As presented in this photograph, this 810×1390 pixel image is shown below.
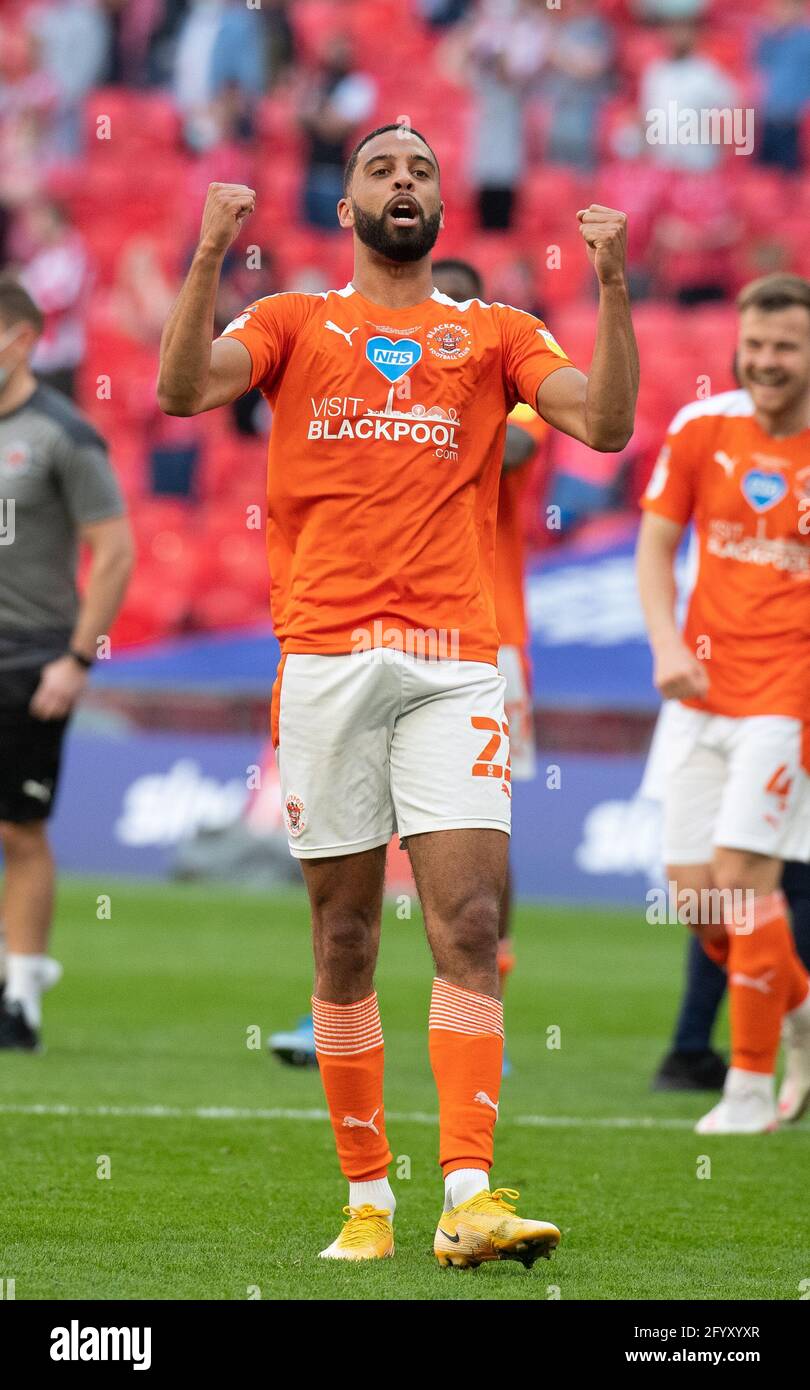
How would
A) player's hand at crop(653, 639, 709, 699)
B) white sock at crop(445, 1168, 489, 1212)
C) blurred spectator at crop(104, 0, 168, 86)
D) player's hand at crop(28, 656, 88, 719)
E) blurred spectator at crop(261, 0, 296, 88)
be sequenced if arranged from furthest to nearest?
blurred spectator at crop(104, 0, 168, 86) < blurred spectator at crop(261, 0, 296, 88) < player's hand at crop(28, 656, 88, 719) < player's hand at crop(653, 639, 709, 699) < white sock at crop(445, 1168, 489, 1212)

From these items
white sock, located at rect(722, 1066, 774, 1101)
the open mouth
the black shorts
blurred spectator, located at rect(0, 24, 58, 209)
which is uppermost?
blurred spectator, located at rect(0, 24, 58, 209)

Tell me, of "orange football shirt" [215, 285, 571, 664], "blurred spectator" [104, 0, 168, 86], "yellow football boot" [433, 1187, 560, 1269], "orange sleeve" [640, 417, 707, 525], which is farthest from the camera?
"blurred spectator" [104, 0, 168, 86]

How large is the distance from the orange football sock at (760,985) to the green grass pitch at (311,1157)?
265 mm

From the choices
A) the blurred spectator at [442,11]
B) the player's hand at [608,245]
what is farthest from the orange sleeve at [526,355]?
the blurred spectator at [442,11]

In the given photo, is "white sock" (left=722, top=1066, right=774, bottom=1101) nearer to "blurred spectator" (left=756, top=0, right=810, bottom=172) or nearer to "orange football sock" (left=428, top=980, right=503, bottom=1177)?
"orange football sock" (left=428, top=980, right=503, bottom=1177)

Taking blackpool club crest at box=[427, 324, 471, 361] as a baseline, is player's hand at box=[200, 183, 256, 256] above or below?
above

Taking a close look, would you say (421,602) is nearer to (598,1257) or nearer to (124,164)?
(598,1257)

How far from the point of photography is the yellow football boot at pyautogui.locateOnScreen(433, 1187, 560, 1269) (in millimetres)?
4121

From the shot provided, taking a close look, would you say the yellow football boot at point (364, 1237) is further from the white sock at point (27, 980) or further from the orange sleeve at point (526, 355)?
the white sock at point (27, 980)

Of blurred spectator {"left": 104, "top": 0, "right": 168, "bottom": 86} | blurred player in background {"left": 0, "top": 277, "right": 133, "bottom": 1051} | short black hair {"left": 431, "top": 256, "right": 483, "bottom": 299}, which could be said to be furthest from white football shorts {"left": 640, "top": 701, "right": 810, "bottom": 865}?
blurred spectator {"left": 104, "top": 0, "right": 168, "bottom": 86}

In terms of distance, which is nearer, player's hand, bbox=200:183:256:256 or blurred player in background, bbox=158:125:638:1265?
player's hand, bbox=200:183:256:256

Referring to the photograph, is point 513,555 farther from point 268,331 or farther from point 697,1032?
point 268,331

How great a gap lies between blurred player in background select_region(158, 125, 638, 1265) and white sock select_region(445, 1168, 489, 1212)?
4cm

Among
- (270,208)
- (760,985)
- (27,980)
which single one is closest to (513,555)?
(760,985)
